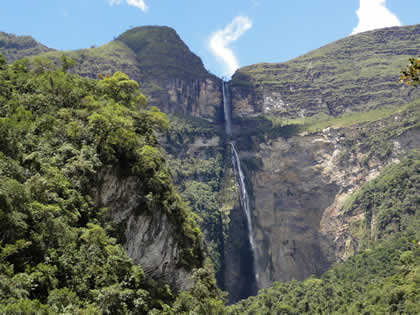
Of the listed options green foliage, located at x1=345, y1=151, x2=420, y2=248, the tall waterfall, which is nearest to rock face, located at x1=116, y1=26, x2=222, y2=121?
the tall waterfall

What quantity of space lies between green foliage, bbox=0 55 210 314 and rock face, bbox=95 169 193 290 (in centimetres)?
54

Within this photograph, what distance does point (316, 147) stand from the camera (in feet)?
224

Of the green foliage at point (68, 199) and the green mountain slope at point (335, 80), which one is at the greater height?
the green mountain slope at point (335, 80)

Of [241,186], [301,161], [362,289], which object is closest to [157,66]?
[241,186]

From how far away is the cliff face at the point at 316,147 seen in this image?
206ft

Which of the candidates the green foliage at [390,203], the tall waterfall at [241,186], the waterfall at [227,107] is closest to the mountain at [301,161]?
the green foliage at [390,203]

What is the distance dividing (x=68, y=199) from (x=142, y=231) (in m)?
5.69

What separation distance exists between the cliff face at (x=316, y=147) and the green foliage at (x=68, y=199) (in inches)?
1697

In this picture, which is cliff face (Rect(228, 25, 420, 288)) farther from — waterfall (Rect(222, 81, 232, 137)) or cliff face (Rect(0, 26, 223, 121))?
cliff face (Rect(0, 26, 223, 121))

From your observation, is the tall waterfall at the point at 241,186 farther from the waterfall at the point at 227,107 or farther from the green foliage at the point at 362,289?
the green foliage at the point at 362,289

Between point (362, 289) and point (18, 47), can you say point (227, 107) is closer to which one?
point (18, 47)

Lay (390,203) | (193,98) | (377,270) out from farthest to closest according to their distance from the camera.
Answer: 1. (193,98)
2. (390,203)
3. (377,270)

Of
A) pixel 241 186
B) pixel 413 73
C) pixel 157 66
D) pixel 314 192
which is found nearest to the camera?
Answer: pixel 413 73

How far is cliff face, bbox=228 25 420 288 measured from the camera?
6291cm
